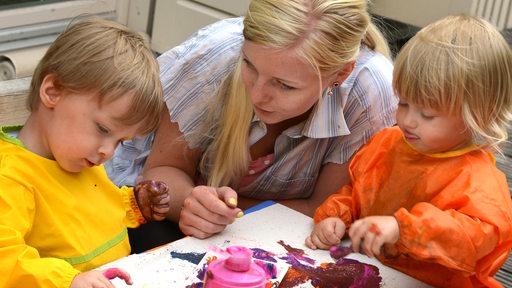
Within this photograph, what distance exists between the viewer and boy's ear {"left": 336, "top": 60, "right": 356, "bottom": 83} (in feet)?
6.70

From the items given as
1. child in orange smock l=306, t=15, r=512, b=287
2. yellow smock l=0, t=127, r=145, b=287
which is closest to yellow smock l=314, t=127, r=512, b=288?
child in orange smock l=306, t=15, r=512, b=287

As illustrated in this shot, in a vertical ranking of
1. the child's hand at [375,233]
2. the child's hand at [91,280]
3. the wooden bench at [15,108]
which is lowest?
the wooden bench at [15,108]

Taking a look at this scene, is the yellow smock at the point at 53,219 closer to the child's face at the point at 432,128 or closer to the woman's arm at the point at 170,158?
the woman's arm at the point at 170,158

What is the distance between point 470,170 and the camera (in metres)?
1.80

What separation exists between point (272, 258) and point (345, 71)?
0.53 m

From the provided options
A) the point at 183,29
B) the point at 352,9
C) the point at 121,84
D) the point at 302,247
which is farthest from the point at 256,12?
the point at 183,29

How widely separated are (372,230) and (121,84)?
556 mm

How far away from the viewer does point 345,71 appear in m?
2.07

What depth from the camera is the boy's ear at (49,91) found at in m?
1.67

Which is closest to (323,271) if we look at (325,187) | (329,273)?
(329,273)

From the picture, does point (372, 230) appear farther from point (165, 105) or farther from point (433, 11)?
point (433, 11)

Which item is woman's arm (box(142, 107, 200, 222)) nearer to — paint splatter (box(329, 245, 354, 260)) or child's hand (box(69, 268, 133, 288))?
paint splatter (box(329, 245, 354, 260))

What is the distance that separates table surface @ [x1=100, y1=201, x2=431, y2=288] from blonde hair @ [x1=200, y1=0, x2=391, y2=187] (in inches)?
8.9

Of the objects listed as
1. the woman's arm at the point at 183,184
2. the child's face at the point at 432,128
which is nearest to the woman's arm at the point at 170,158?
the woman's arm at the point at 183,184
